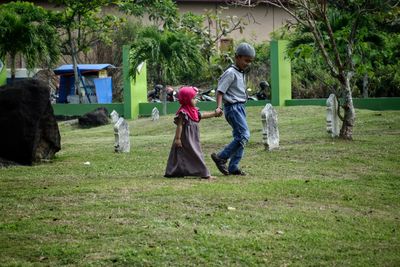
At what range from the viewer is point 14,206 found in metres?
8.94

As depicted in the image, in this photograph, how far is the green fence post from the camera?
24078 millimetres

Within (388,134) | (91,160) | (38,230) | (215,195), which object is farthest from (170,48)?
(38,230)

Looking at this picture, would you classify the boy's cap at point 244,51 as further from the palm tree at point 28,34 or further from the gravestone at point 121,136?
the palm tree at point 28,34

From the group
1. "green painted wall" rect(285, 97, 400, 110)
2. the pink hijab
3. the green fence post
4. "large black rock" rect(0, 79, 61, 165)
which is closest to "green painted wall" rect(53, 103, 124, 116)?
the green fence post

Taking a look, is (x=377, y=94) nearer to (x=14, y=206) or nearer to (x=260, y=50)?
(x=260, y=50)

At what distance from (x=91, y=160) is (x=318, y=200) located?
16.6 feet

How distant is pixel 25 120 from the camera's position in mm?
12328

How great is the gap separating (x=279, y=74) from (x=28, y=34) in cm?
786

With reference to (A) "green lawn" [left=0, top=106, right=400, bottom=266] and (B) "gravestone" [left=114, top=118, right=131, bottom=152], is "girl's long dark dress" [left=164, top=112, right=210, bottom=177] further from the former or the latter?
(B) "gravestone" [left=114, top=118, right=131, bottom=152]

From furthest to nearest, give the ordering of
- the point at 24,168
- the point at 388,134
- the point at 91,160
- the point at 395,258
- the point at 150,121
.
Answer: the point at 150,121, the point at 388,134, the point at 91,160, the point at 24,168, the point at 395,258

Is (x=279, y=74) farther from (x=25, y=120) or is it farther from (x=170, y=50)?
(x=25, y=120)

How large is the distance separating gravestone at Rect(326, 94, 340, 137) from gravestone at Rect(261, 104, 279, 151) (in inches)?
64.4

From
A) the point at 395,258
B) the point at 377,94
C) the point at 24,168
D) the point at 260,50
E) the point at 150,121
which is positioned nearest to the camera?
the point at 395,258

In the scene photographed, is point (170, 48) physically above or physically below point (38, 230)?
above
